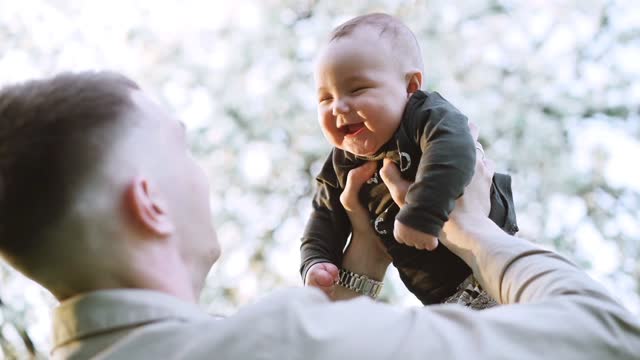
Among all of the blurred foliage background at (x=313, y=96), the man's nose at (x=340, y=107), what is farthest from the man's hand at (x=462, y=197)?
the blurred foliage background at (x=313, y=96)

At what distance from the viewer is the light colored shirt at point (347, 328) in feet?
2.99

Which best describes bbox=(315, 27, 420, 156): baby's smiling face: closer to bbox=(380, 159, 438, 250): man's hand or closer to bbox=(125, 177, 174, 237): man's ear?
bbox=(380, 159, 438, 250): man's hand

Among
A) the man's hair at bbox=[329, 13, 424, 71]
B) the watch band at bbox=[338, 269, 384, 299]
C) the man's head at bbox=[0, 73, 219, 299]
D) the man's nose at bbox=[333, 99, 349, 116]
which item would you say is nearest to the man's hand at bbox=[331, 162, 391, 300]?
the watch band at bbox=[338, 269, 384, 299]

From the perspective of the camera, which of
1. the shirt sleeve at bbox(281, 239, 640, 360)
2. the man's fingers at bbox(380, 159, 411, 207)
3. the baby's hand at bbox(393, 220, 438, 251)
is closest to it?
the shirt sleeve at bbox(281, 239, 640, 360)

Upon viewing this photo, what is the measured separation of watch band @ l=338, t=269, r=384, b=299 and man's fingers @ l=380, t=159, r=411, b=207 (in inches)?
7.6

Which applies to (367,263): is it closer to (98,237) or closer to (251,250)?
(98,237)

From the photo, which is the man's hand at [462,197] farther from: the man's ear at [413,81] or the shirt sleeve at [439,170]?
the man's ear at [413,81]

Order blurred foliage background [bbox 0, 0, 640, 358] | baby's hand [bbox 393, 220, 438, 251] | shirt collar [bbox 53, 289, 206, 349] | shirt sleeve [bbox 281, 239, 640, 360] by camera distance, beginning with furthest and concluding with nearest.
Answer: blurred foliage background [bbox 0, 0, 640, 358] → baby's hand [bbox 393, 220, 438, 251] → shirt collar [bbox 53, 289, 206, 349] → shirt sleeve [bbox 281, 239, 640, 360]

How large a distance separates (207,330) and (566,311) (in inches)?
16.6

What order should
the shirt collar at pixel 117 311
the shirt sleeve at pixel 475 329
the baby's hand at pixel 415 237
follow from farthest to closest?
the baby's hand at pixel 415 237, the shirt collar at pixel 117 311, the shirt sleeve at pixel 475 329

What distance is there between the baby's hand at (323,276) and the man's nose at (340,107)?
294 millimetres

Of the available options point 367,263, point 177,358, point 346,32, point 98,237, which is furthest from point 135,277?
point 346,32

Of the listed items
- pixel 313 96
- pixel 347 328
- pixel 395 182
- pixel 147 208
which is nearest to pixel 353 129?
pixel 395 182

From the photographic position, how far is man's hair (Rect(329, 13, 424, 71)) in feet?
5.56
